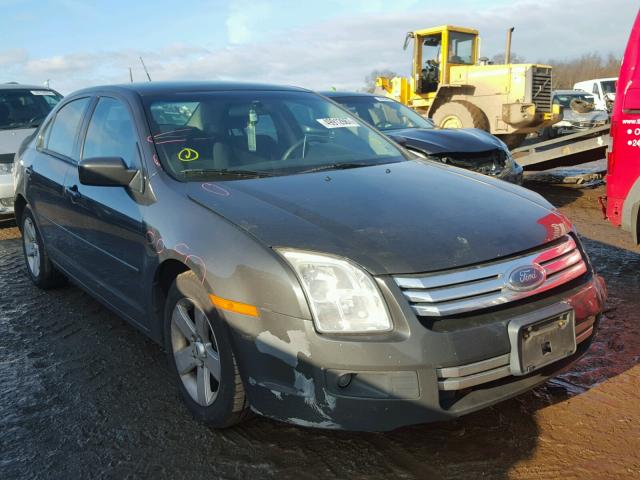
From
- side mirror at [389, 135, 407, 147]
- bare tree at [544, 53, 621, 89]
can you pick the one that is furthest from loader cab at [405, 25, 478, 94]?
bare tree at [544, 53, 621, 89]

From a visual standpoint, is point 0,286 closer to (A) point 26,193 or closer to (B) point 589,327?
(A) point 26,193

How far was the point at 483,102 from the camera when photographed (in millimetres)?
13680

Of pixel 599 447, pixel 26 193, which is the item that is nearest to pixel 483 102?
pixel 26 193

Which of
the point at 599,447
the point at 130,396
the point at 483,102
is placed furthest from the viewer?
the point at 483,102

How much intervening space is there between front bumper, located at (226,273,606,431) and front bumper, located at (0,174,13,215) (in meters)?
5.65

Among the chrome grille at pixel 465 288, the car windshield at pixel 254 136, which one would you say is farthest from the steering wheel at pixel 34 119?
the chrome grille at pixel 465 288

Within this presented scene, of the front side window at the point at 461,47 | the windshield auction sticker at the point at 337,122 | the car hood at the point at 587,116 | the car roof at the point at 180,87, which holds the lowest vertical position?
the car hood at the point at 587,116

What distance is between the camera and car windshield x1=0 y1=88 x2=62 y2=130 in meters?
7.93

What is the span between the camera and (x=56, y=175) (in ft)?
13.4

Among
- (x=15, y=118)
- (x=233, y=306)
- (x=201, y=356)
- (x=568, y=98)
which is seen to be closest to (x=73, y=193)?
(x=201, y=356)

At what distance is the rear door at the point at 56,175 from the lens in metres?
3.99

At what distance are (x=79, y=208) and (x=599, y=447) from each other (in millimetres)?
3107

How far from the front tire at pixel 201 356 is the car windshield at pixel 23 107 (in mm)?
6259

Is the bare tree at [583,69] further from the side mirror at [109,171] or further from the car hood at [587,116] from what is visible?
the side mirror at [109,171]
